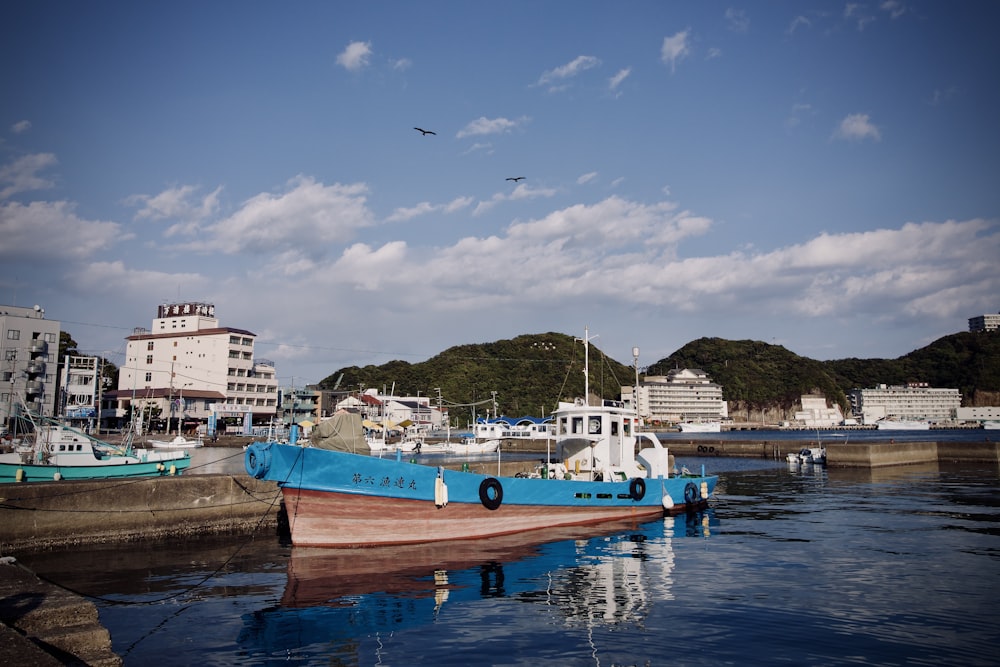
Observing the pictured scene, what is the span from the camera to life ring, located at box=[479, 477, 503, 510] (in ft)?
58.7

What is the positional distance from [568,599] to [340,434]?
26.1 ft

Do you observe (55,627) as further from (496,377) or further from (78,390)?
(496,377)

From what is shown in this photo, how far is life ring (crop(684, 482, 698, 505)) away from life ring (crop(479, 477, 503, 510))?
35.6 ft

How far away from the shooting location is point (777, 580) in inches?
558

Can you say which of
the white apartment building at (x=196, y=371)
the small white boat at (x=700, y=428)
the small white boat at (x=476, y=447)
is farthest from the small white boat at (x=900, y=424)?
the white apartment building at (x=196, y=371)

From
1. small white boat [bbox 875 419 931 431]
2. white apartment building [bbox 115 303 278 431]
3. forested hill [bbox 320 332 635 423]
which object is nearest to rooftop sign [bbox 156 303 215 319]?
white apartment building [bbox 115 303 278 431]

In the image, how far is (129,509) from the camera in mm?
16703

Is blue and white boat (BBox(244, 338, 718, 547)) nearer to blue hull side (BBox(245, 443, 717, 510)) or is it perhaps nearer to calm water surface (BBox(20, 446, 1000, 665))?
blue hull side (BBox(245, 443, 717, 510))

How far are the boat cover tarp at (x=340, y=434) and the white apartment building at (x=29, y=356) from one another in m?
55.3

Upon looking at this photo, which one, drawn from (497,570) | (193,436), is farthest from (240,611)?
(193,436)

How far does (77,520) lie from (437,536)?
9.33 metres

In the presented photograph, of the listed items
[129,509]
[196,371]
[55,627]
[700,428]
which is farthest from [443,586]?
[700,428]

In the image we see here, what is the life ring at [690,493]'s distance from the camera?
25516 millimetres

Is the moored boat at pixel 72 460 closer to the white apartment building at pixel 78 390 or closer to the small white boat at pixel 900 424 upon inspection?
the white apartment building at pixel 78 390
